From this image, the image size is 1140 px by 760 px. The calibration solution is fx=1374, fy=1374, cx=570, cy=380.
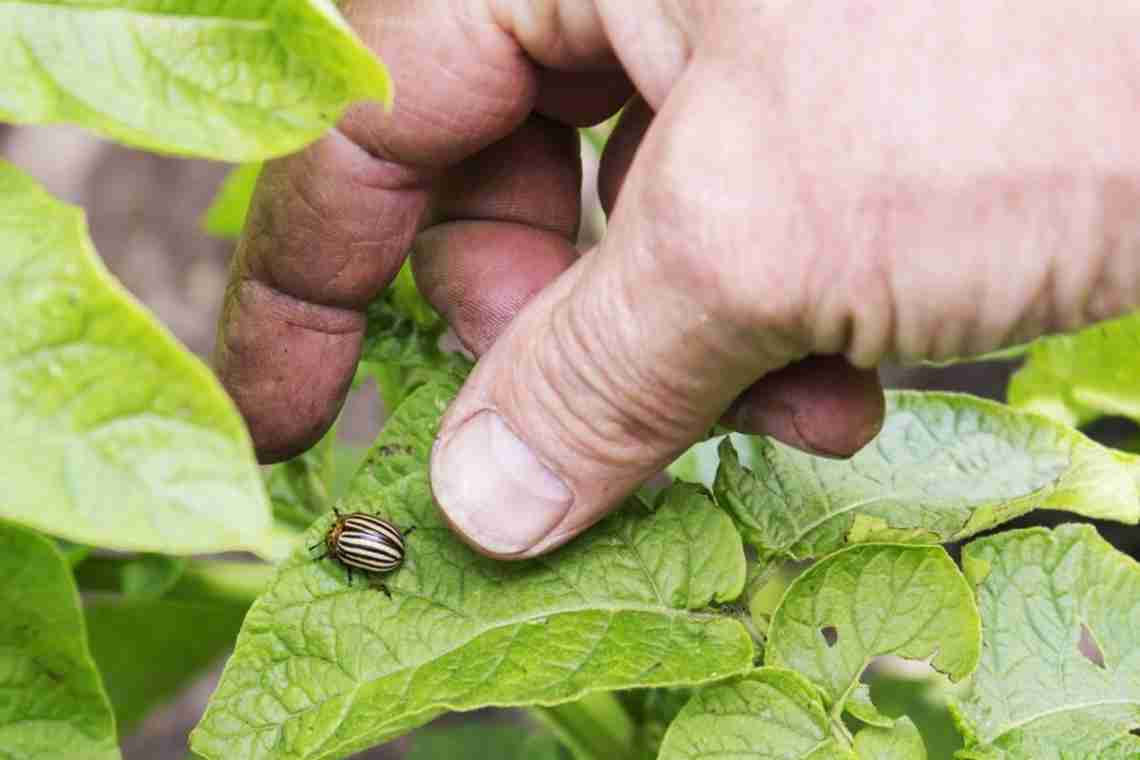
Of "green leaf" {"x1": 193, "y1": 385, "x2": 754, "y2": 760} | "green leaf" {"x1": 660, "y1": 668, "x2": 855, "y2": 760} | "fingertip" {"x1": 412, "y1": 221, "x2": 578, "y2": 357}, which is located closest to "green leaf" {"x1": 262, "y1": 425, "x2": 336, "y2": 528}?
"fingertip" {"x1": 412, "y1": 221, "x2": 578, "y2": 357}

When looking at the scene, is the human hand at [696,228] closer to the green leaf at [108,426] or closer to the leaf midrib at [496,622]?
the leaf midrib at [496,622]

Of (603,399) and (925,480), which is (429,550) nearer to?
(603,399)

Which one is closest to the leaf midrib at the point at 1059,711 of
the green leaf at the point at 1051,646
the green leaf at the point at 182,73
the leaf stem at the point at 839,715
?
the green leaf at the point at 1051,646

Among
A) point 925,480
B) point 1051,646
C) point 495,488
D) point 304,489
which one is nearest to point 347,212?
point 495,488

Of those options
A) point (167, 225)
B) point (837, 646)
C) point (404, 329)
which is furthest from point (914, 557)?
point (167, 225)

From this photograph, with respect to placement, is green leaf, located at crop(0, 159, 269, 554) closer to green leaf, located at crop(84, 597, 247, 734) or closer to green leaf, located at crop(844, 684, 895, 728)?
green leaf, located at crop(844, 684, 895, 728)

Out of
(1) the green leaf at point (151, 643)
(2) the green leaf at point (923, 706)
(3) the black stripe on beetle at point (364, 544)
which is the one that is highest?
(3) the black stripe on beetle at point (364, 544)

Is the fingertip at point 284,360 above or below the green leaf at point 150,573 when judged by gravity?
above
